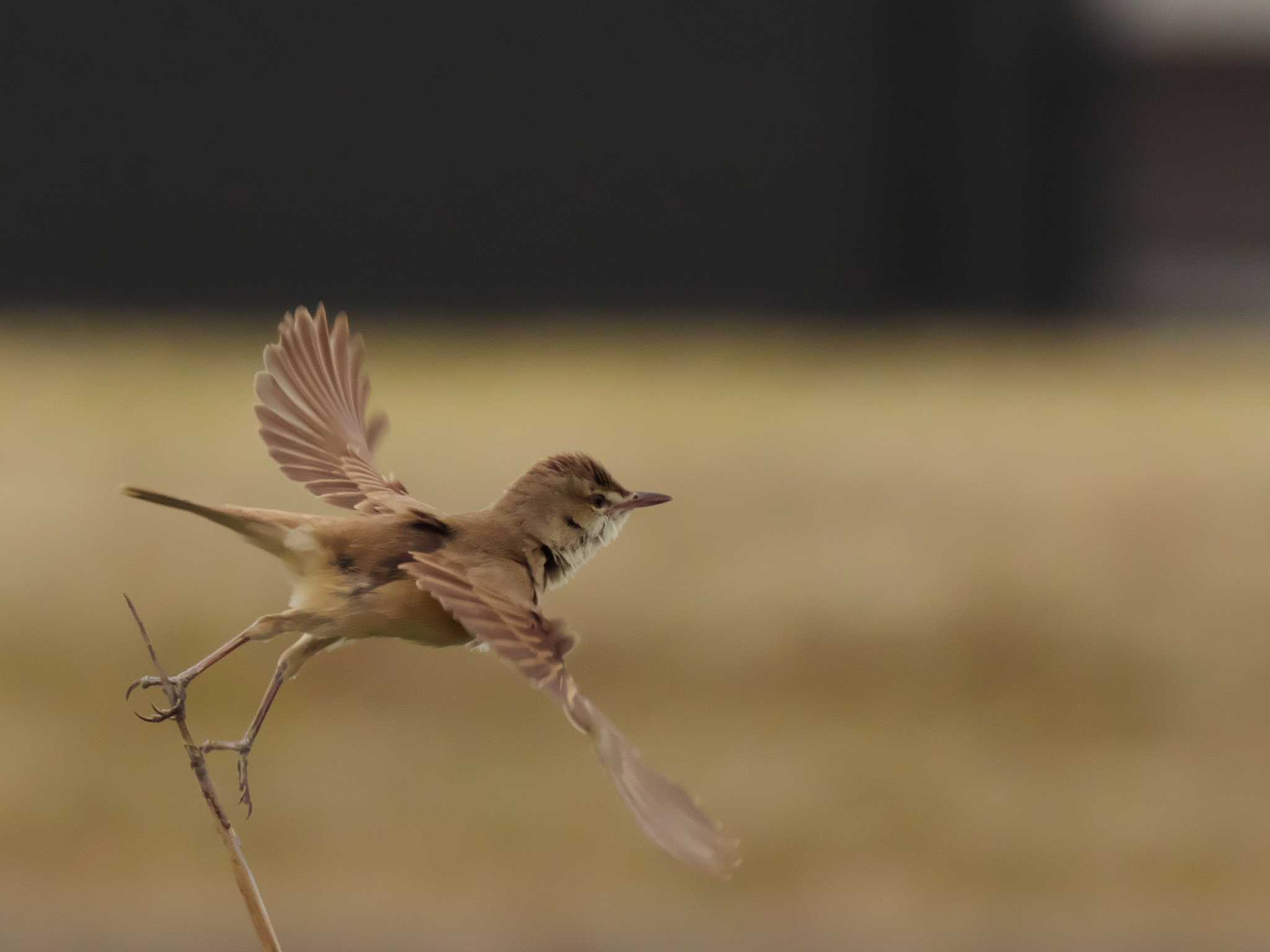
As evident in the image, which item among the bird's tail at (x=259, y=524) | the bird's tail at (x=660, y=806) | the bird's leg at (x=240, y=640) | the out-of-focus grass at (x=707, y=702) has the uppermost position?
the bird's tail at (x=259, y=524)

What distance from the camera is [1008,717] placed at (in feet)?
25.0

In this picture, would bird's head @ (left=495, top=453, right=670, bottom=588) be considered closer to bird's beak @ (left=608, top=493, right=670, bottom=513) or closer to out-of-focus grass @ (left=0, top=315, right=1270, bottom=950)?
bird's beak @ (left=608, top=493, right=670, bottom=513)

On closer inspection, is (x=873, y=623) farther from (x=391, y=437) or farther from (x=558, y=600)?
(x=391, y=437)

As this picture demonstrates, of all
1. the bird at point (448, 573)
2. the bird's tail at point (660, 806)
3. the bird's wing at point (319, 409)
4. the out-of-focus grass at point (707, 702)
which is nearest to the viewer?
the bird's tail at point (660, 806)

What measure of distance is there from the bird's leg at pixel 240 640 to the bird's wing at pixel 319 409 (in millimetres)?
266

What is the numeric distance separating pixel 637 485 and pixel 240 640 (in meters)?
5.85

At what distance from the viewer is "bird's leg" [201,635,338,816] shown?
112 centimetres

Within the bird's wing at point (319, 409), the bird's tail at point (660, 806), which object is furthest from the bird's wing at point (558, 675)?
the bird's wing at point (319, 409)

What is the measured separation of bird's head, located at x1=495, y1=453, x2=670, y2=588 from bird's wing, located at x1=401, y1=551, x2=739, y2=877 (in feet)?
0.18

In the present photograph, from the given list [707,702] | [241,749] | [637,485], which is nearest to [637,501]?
[241,749]

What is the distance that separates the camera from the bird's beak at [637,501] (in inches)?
49.4

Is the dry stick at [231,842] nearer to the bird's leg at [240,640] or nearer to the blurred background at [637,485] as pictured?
the bird's leg at [240,640]

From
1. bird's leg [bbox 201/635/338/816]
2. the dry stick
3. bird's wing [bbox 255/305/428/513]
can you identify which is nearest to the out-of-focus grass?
bird's wing [bbox 255/305/428/513]

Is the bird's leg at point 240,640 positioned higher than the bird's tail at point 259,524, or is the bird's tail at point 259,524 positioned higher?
the bird's tail at point 259,524
